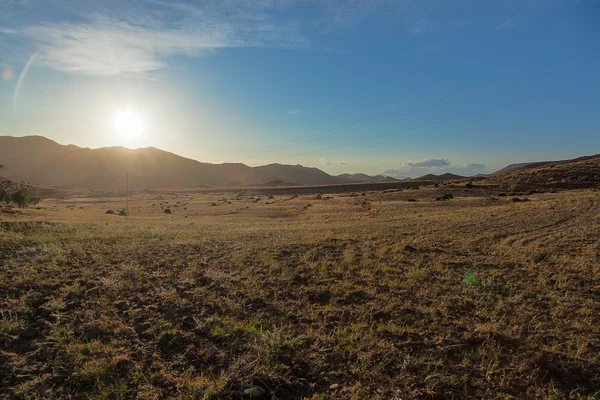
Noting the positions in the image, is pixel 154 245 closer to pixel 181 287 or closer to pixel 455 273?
pixel 181 287

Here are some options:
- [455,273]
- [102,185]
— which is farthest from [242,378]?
[102,185]

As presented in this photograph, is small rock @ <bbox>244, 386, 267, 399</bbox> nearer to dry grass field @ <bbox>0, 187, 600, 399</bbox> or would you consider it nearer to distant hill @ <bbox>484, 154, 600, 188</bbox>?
dry grass field @ <bbox>0, 187, 600, 399</bbox>

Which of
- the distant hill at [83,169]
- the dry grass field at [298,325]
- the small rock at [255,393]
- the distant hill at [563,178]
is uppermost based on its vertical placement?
the distant hill at [83,169]

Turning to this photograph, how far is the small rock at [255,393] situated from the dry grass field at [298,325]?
0.02 meters

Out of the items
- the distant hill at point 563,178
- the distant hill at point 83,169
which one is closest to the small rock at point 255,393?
the distant hill at point 563,178

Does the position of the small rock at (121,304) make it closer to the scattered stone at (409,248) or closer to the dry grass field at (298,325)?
the dry grass field at (298,325)

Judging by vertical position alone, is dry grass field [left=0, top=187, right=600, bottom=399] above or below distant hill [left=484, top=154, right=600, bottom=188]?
below

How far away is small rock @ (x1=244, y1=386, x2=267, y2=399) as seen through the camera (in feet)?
12.2

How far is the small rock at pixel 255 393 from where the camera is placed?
12.2 feet

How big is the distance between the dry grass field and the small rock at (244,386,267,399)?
21 millimetres

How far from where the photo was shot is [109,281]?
7.21 m

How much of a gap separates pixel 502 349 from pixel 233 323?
4.50m

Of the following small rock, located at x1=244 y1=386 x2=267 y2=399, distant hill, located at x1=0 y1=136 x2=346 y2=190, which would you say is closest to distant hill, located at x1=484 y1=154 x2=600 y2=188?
small rock, located at x1=244 y1=386 x2=267 y2=399

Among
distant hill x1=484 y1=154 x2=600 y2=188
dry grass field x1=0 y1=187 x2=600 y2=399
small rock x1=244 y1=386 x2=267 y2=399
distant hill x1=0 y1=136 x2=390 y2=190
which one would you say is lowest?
small rock x1=244 y1=386 x2=267 y2=399
